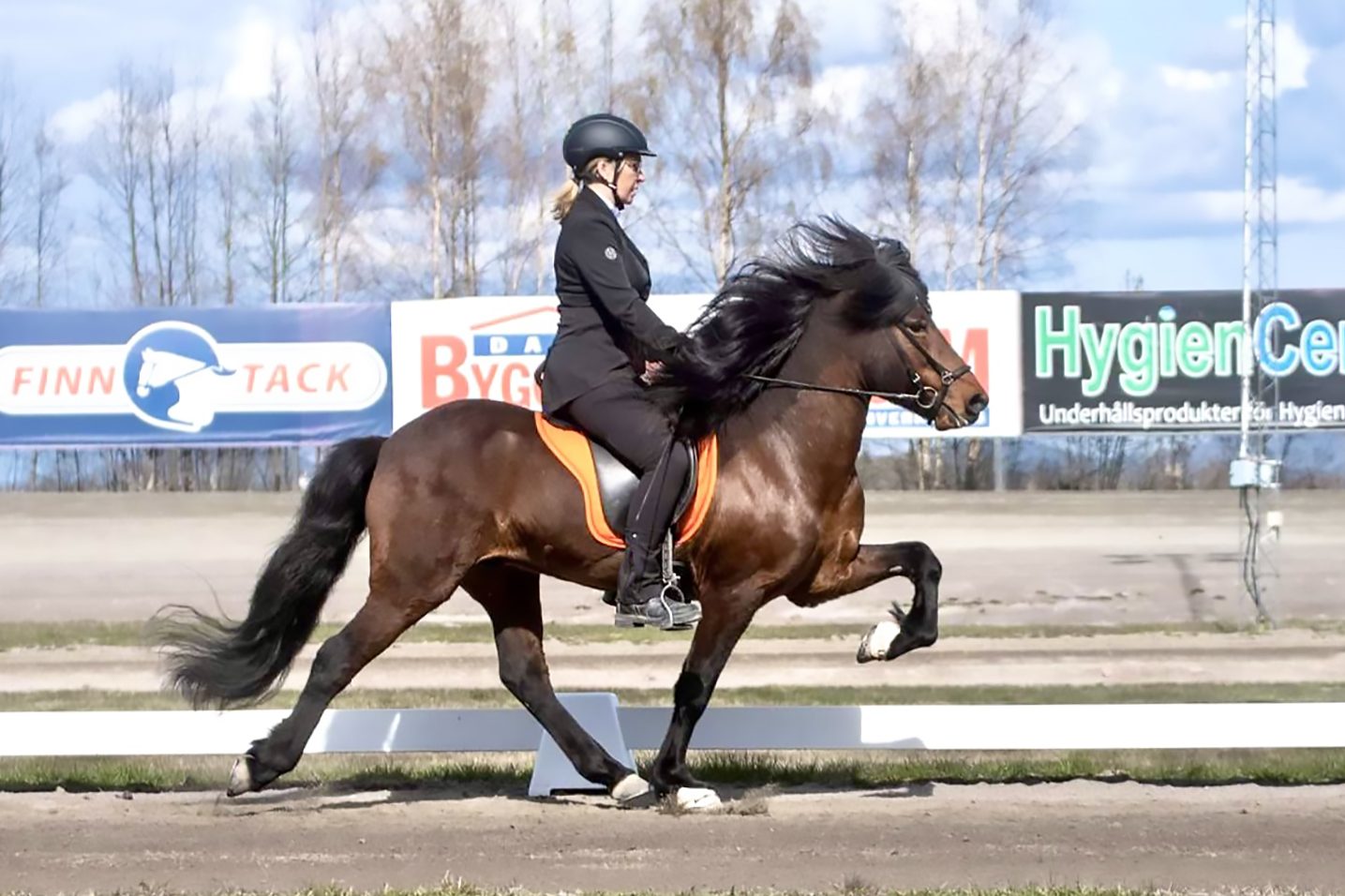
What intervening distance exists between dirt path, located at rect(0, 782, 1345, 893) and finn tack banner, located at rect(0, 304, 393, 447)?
1174cm

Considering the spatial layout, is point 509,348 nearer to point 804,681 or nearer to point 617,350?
point 804,681

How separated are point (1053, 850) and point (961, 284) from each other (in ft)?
91.4

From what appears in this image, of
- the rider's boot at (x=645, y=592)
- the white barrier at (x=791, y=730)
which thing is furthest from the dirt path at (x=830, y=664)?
the rider's boot at (x=645, y=592)

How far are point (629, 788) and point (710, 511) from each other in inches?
49.1

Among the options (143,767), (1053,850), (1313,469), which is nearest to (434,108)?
(1313,469)

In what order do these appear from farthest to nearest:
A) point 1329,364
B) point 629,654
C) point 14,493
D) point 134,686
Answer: point 14,493
point 1329,364
point 629,654
point 134,686

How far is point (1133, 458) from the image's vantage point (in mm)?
29766

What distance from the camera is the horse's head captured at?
304 inches

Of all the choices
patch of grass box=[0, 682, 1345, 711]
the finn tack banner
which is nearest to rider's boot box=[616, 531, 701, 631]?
patch of grass box=[0, 682, 1345, 711]

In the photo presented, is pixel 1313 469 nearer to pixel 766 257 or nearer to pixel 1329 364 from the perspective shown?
pixel 1329 364

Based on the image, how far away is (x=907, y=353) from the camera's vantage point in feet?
25.5

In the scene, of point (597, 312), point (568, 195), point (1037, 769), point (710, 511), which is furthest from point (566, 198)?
point (1037, 769)

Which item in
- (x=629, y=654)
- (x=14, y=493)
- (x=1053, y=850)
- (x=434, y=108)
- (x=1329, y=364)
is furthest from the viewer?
(x=434, y=108)

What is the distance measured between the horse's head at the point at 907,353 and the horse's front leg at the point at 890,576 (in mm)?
581
